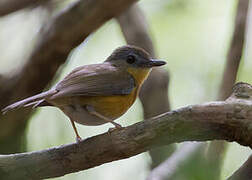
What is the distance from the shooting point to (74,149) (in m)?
2.80

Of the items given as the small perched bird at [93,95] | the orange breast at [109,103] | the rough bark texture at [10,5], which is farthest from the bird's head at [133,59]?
the rough bark texture at [10,5]

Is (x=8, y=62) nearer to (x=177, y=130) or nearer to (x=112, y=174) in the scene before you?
(x=112, y=174)

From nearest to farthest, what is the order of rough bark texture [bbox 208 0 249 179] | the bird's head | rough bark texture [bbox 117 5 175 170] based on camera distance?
the bird's head → rough bark texture [bbox 208 0 249 179] → rough bark texture [bbox 117 5 175 170]

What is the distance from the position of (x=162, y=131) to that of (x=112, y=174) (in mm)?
2400

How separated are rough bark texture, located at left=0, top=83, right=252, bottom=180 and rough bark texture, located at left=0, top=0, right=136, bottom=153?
192cm

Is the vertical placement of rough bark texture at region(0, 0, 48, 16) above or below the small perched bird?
above

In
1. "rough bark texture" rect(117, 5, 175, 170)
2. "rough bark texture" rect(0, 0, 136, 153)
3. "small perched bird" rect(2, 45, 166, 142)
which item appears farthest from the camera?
"rough bark texture" rect(117, 5, 175, 170)

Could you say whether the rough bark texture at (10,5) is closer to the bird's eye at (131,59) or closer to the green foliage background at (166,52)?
the green foliage background at (166,52)

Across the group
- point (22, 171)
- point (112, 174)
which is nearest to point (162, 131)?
point (22, 171)

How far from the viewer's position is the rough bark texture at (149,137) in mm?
2551

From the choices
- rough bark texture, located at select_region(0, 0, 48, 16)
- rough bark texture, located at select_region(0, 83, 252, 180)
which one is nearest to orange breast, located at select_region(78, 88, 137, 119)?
rough bark texture, located at select_region(0, 83, 252, 180)

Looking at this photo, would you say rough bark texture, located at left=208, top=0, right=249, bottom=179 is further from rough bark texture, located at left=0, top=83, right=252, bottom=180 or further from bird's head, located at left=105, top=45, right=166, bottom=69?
rough bark texture, located at left=0, top=83, right=252, bottom=180

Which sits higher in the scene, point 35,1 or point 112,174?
point 35,1

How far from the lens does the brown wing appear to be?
3.20 m
